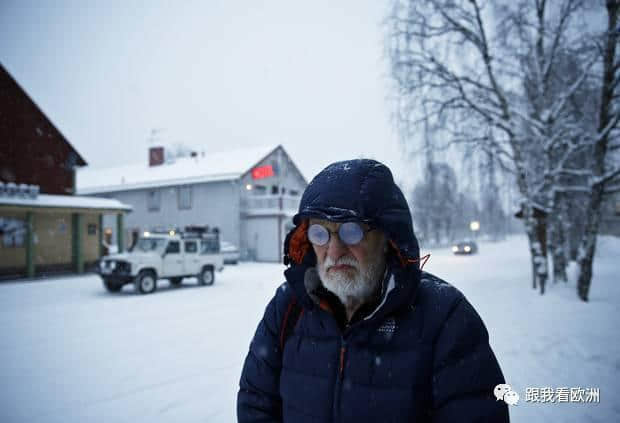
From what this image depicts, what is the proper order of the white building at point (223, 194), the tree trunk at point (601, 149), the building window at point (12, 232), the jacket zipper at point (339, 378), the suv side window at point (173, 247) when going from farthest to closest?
the white building at point (223, 194) → the building window at point (12, 232) → the suv side window at point (173, 247) → the tree trunk at point (601, 149) → the jacket zipper at point (339, 378)

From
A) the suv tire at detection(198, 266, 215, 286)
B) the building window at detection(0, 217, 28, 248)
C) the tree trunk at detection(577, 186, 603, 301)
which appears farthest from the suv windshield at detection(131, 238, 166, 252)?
the tree trunk at detection(577, 186, 603, 301)

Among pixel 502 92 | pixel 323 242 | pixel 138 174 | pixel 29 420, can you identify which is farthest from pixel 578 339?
pixel 138 174

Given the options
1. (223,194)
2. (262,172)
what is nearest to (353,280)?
(223,194)

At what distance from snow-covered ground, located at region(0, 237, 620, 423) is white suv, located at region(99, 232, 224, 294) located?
100cm

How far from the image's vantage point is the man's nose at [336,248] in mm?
1878

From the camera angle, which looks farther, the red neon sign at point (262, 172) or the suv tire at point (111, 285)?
the red neon sign at point (262, 172)

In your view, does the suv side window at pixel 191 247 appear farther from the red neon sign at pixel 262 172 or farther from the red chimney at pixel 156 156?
the red chimney at pixel 156 156

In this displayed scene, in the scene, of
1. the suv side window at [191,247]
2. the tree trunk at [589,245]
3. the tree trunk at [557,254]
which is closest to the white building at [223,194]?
the suv side window at [191,247]

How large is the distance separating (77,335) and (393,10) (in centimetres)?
1142

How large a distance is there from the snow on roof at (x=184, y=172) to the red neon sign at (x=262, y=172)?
23.4 inches

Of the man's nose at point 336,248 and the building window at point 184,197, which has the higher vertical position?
the building window at point 184,197

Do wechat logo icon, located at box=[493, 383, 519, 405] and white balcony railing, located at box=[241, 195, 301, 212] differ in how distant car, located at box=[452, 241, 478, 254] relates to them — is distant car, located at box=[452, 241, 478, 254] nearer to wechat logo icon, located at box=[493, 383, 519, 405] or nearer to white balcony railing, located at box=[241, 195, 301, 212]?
white balcony railing, located at box=[241, 195, 301, 212]

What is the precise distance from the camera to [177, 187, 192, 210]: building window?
27.4m

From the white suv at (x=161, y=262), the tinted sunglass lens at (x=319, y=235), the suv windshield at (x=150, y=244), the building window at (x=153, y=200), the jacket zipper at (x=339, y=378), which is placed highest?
the building window at (x=153, y=200)
